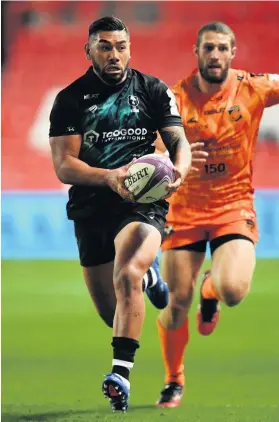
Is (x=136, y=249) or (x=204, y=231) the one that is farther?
(x=204, y=231)

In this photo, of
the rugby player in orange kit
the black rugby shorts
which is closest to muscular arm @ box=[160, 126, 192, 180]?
the black rugby shorts

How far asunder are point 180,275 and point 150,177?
1.30 m

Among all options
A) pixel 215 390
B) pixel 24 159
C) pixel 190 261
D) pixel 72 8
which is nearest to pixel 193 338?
pixel 215 390

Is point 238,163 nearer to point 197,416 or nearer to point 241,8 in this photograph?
point 197,416

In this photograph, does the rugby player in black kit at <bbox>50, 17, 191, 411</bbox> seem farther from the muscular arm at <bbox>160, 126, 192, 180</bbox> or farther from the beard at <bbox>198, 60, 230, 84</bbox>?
the beard at <bbox>198, 60, 230, 84</bbox>

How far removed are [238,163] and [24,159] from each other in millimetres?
8463

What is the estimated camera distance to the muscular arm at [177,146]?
15.5 ft

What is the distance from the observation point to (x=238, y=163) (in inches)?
222

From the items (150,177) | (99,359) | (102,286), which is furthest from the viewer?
(99,359)

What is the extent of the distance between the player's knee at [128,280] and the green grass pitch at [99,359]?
885 mm

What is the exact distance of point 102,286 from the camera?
17.0 feet

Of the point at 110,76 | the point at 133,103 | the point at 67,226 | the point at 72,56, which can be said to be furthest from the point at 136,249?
the point at 72,56

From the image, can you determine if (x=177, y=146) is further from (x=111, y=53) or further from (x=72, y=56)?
(x=72, y=56)

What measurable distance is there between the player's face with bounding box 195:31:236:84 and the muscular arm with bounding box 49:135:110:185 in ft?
3.84
